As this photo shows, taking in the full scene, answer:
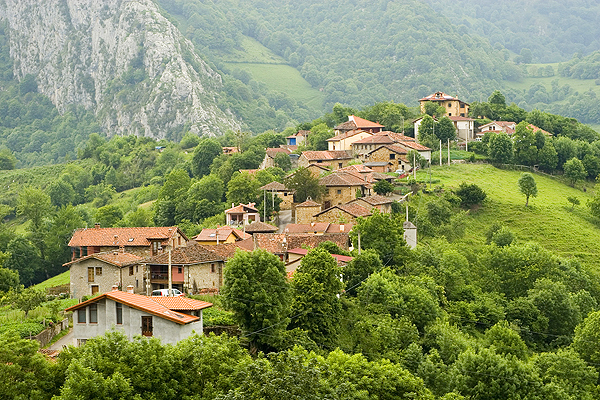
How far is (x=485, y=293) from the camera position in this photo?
242 feet

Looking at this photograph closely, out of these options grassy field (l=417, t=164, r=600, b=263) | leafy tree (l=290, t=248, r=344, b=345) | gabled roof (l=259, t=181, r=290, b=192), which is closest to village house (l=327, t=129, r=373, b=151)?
grassy field (l=417, t=164, r=600, b=263)

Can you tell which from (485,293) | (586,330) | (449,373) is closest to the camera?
(449,373)

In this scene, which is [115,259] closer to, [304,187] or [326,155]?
[304,187]

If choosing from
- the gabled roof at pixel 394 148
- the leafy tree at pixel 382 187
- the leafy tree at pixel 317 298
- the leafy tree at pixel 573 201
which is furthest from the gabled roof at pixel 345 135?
the leafy tree at pixel 317 298

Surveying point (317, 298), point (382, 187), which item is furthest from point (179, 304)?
point (382, 187)

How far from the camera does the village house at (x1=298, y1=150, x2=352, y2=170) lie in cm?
11044

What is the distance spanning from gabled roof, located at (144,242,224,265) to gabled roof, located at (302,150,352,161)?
53782 mm

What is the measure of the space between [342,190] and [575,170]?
41721 mm

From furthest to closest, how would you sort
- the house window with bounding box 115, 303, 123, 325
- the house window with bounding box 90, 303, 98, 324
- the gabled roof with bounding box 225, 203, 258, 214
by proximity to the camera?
1. the gabled roof with bounding box 225, 203, 258, 214
2. the house window with bounding box 90, 303, 98, 324
3. the house window with bounding box 115, 303, 123, 325

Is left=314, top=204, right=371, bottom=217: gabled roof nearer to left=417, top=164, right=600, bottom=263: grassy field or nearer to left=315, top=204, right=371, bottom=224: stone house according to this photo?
left=315, top=204, right=371, bottom=224: stone house

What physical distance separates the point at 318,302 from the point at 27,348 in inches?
890

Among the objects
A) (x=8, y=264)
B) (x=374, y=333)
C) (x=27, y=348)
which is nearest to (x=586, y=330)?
(x=374, y=333)

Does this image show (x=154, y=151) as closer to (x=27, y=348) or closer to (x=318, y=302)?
(x=318, y=302)

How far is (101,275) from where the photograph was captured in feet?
184
